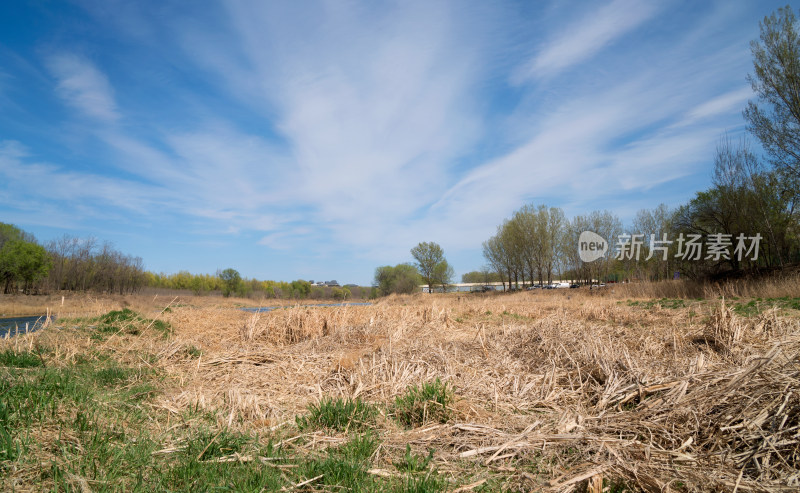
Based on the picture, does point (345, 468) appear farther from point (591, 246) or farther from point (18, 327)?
point (591, 246)

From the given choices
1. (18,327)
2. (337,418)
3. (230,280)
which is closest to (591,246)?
(337,418)

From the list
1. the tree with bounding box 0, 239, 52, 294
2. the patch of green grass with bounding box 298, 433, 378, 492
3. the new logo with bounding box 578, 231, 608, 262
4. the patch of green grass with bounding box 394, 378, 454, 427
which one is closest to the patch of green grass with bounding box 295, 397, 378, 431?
the patch of green grass with bounding box 394, 378, 454, 427

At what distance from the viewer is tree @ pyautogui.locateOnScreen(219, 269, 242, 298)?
65.8 metres

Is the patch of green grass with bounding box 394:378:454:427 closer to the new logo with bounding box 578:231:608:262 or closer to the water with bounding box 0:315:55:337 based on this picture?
the water with bounding box 0:315:55:337

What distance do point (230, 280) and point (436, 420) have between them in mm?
70029

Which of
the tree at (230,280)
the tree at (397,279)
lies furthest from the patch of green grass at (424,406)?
the tree at (230,280)

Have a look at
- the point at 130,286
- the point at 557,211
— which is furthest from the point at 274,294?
the point at 557,211

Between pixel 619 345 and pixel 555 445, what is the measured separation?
3.57 meters

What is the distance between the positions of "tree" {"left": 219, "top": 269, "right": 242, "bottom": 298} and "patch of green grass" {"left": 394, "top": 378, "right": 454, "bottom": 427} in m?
68.7

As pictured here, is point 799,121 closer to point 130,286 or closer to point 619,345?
point 619,345

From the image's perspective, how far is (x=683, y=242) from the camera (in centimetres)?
2934

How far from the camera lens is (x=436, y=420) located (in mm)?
3459

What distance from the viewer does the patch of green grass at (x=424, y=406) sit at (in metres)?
3.47
